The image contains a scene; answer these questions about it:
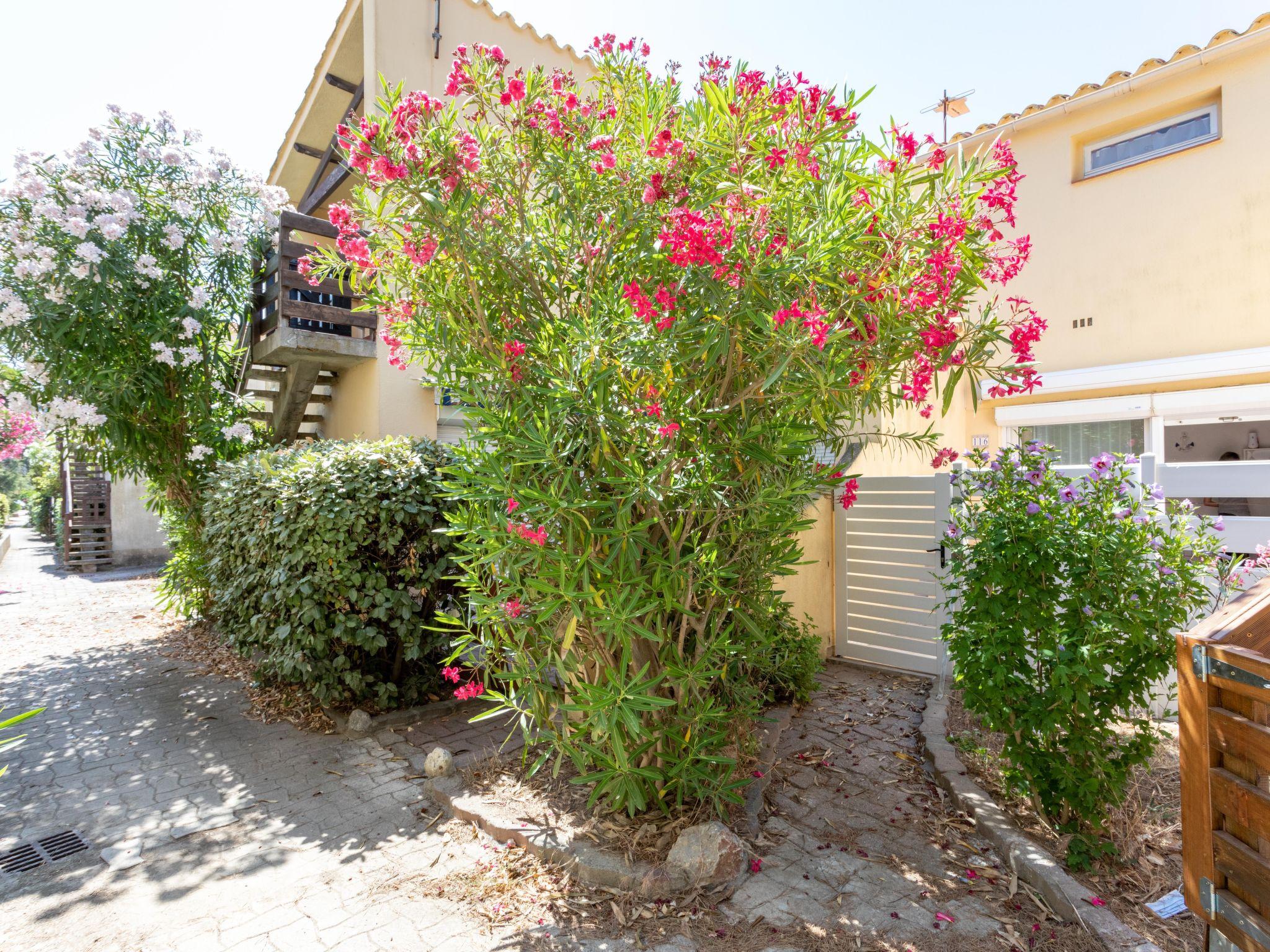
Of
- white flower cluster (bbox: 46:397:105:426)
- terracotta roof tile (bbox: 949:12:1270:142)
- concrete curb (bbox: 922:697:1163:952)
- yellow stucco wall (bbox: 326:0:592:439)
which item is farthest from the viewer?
terracotta roof tile (bbox: 949:12:1270:142)

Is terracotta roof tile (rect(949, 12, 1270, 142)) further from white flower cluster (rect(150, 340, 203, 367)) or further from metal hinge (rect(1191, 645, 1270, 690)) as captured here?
white flower cluster (rect(150, 340, 203, 367))

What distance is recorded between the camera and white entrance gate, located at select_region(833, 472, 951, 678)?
5.87m

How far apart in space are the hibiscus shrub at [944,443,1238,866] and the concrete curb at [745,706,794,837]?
1.18m

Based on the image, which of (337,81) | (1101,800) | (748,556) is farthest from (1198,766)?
(337,81)

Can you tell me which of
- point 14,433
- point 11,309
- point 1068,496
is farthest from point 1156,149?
point 14,433

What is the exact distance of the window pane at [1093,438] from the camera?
9.68 metres

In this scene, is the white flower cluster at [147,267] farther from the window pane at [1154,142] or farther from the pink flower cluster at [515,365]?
the window pane at [1154,142]

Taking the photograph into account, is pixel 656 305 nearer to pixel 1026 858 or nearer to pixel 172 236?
pixel 1026 858

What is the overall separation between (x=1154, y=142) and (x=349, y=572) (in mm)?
11710

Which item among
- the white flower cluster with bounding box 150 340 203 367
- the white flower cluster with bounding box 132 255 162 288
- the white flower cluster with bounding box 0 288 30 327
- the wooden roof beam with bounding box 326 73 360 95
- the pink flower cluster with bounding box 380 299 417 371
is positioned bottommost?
the pink flower cluster with bounding box 380 299 417 371

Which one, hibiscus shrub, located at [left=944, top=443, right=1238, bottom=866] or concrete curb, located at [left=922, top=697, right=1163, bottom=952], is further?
hibiscus shrub, located at [left=944, top=443, right=1238, bottom=866]

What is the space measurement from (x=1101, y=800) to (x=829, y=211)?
2.80 meters

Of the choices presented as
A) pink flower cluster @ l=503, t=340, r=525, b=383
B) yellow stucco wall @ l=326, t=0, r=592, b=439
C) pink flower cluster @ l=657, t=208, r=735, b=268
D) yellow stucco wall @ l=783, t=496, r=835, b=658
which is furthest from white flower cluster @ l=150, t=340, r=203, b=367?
yellow stucco wall @ l=783, t=496, r=835, b=658

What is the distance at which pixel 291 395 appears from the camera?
25.4 feet
